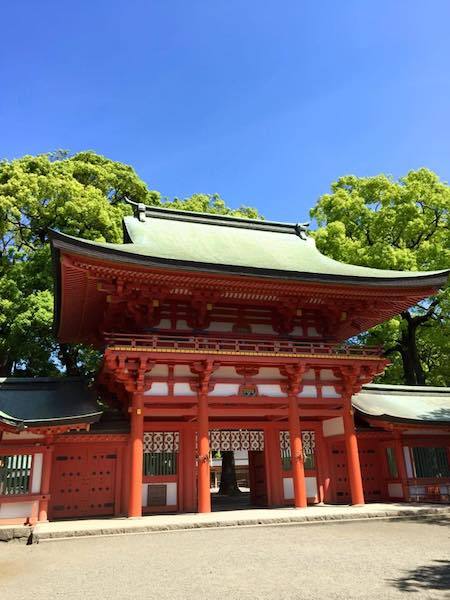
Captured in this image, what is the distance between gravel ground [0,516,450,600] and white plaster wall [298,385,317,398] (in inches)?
202

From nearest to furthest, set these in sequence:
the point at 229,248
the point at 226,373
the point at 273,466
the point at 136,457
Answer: the point at 136,457 < the point at 226,373 < the point at 273,466 < the point at 229,248

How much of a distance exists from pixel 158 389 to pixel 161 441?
2311 mm

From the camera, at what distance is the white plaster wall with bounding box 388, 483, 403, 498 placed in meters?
17.1

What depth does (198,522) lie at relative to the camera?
40.1 ft

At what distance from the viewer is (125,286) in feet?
47.6

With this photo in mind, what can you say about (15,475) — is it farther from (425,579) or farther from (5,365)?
(5,365)

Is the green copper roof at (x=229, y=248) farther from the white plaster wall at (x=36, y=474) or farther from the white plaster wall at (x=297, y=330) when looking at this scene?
the white plaster wall at (x=36, y=474)

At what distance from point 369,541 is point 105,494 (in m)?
8.75

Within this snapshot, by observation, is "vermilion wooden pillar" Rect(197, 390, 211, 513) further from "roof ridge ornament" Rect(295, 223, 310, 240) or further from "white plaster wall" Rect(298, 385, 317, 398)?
"roof ridge ornament" Rect(295, 223, 310, 240)

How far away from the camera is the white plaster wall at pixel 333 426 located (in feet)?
55.2

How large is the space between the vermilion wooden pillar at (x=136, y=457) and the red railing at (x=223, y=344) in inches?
68.1

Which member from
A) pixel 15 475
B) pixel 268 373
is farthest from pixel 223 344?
pixel 15 475

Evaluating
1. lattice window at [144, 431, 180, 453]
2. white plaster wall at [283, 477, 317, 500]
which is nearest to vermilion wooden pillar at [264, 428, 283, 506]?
white plaster wall at [283, 477, 317, 500]

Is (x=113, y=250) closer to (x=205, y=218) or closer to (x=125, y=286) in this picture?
(x=125, y=286)
